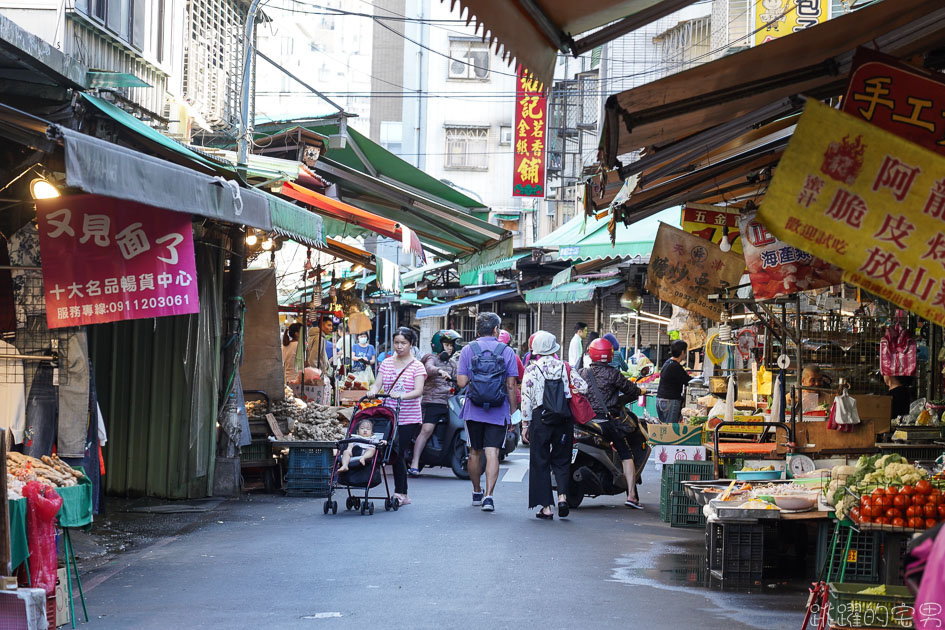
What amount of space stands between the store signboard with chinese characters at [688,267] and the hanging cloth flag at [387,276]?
585 cm

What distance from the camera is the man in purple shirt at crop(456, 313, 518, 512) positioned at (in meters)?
12.8

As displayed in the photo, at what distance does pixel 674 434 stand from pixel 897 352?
2938 millimetres

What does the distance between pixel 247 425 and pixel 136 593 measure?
18.9ft

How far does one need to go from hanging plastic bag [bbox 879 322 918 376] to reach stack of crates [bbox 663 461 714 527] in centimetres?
234

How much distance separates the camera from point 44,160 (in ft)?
26.3

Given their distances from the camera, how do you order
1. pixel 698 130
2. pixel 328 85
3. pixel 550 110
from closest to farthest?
pixel 698 130, pixel 550 110, pixel 328 85

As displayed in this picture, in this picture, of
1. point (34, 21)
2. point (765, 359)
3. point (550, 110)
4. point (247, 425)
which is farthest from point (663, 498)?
point (550, 110)

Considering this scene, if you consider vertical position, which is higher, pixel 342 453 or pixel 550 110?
pixel 550 110

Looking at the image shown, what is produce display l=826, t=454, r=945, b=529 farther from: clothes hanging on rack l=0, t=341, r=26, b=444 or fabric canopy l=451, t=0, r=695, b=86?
clothes hanging on rack l=0, t=341, r=26, b=444

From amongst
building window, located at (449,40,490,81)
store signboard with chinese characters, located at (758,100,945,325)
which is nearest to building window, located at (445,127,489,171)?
building window, located at (449,40,490,81)

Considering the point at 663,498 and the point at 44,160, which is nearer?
the point at 44,160

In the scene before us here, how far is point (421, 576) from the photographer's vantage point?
29.0 ft

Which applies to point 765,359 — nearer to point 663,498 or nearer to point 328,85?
point 663,498

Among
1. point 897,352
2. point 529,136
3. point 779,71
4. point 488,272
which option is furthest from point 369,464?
point 529,136
